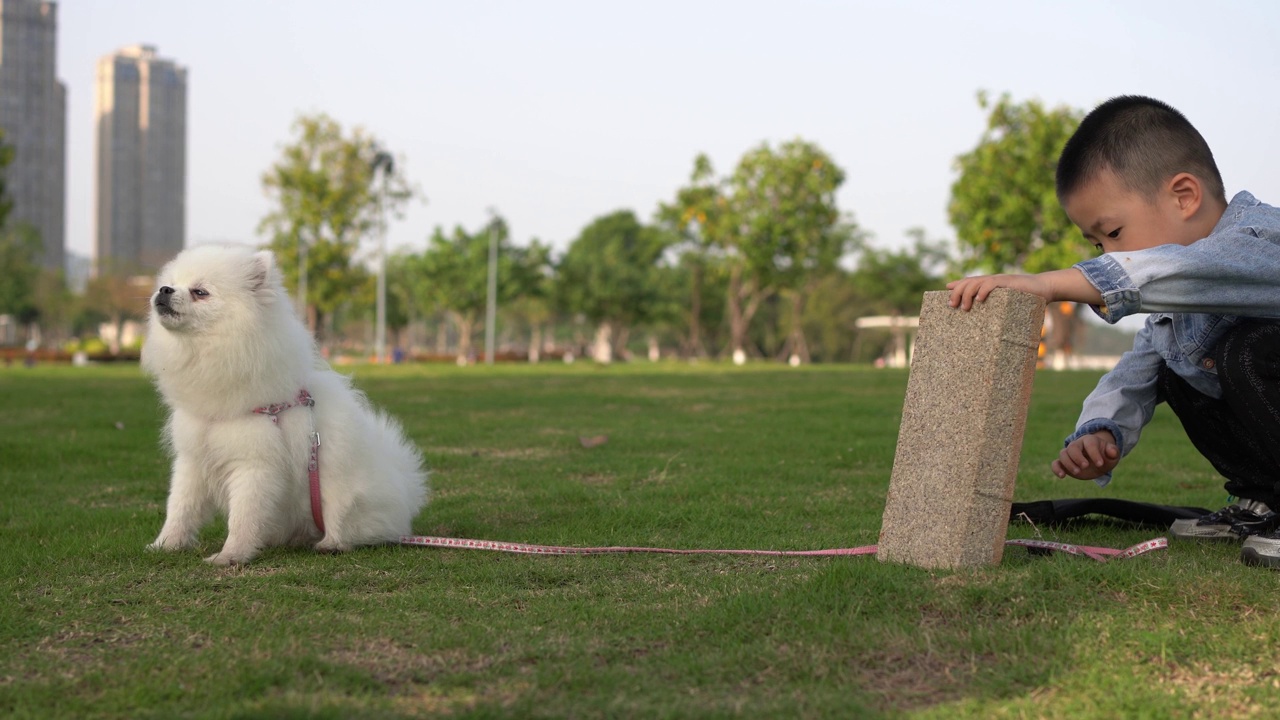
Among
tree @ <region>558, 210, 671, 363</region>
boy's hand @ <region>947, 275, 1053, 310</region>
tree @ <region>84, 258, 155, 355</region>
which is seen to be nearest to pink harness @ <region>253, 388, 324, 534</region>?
boy's hand @ <region>947, 275, 1053, 310</region>

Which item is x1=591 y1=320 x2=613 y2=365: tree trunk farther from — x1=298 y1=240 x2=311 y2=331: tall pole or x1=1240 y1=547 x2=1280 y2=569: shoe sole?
x1=1240 y1=547 x2=1280 y2=569: shoe sole

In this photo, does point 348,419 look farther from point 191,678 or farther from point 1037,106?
point 1037,106

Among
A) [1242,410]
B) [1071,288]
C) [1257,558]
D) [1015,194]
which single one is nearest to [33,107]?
[1015,194]

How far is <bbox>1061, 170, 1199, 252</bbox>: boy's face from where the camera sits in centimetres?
351

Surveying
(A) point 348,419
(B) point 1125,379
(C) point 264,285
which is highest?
(C) point 264,285

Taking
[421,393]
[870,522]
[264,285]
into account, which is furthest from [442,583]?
[421,393]

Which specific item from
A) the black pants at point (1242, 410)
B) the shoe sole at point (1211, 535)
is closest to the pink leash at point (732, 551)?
the shoe sole at point (1211, 535)

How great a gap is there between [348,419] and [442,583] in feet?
3.32

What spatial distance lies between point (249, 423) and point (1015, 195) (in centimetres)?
3326

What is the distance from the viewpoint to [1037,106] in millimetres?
34250

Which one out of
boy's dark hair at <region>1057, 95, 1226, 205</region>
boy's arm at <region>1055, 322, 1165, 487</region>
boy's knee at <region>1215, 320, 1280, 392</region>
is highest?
boy's dark hair at <region>1057, 95, 1226, 205</region>

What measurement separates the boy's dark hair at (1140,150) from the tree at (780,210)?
39892 millimetres

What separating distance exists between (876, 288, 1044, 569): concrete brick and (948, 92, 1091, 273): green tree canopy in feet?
101

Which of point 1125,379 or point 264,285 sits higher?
point 264,285
